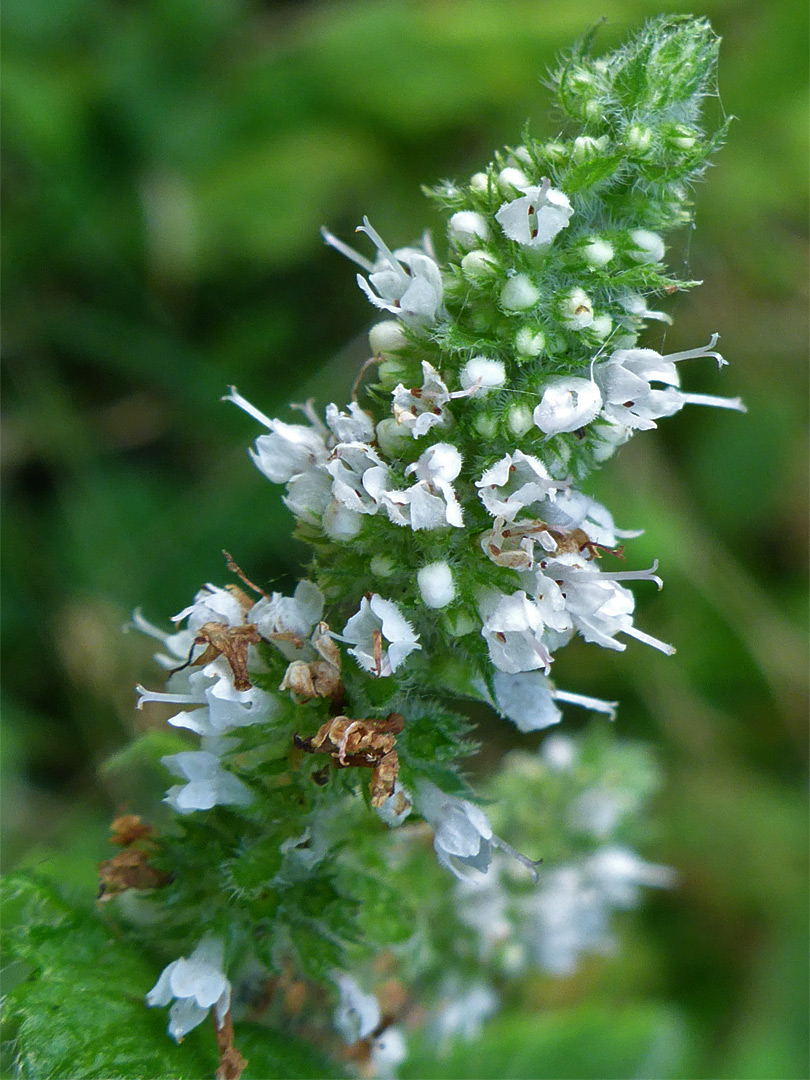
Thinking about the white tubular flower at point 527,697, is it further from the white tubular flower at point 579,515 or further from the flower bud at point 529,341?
the flower bud at point 529,341

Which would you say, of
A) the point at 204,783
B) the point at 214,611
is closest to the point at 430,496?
the point at 214,611

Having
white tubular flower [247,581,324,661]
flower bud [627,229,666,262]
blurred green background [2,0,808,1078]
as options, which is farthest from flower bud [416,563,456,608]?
blurred green background [2,0,808,1078]


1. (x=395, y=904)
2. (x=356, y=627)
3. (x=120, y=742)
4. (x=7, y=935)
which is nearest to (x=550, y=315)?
(x=356, y=627)

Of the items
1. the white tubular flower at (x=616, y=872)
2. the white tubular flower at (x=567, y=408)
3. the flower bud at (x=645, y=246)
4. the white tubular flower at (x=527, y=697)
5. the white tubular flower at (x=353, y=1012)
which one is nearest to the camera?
the white tubular flower at (x=567, y=408)

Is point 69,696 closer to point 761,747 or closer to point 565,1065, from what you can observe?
point 565,1065

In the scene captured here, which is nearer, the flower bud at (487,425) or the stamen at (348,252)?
the flower bud at (487,425)

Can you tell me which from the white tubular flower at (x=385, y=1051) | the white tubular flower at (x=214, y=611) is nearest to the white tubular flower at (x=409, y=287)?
the white tubular flower at (x=214, y=611)

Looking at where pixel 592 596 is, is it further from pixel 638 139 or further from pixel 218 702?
pixel 638 139
